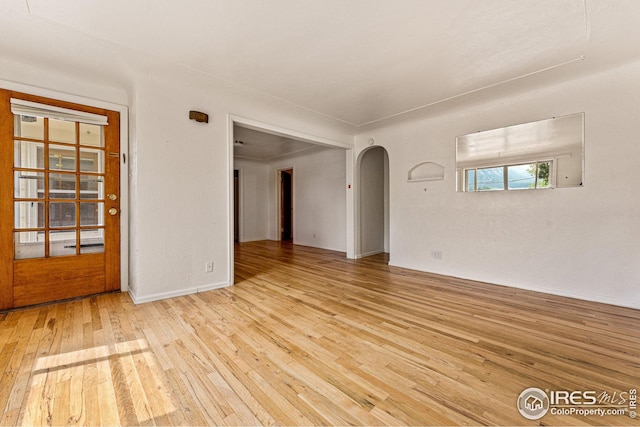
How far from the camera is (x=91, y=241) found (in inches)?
117

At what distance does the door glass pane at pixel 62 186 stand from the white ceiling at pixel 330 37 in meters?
Answer: 1.13

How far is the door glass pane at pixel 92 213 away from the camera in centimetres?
292

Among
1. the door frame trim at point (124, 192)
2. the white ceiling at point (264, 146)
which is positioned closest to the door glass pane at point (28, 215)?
the door frame trim at point (124, 192)

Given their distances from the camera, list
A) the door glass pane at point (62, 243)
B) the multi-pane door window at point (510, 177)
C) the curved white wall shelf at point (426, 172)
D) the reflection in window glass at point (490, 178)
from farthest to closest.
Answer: the curved white wall shelf at point (426, 172) < the reflection in window glass at point (490, 178) < the multi-pane door window at point (510, 177) < the door glass pane at point (62, 243)

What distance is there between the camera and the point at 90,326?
2.20 m

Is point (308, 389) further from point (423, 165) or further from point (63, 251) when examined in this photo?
point (423, 165)

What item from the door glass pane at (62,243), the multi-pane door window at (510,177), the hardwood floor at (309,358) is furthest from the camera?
the multi-pane door window at (510,177)

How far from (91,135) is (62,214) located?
95cm

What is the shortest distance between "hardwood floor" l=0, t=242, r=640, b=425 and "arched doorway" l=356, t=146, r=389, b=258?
8.25 feet

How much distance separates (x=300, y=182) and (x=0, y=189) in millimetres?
5230

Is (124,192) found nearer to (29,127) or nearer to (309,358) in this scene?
(29,127)

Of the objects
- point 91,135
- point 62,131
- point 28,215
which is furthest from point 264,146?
point 28,215

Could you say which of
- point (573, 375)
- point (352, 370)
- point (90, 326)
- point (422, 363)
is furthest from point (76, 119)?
point (573, 375)

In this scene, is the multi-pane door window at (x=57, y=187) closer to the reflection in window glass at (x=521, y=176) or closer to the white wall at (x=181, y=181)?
the white wall at (x=181, y=181)
